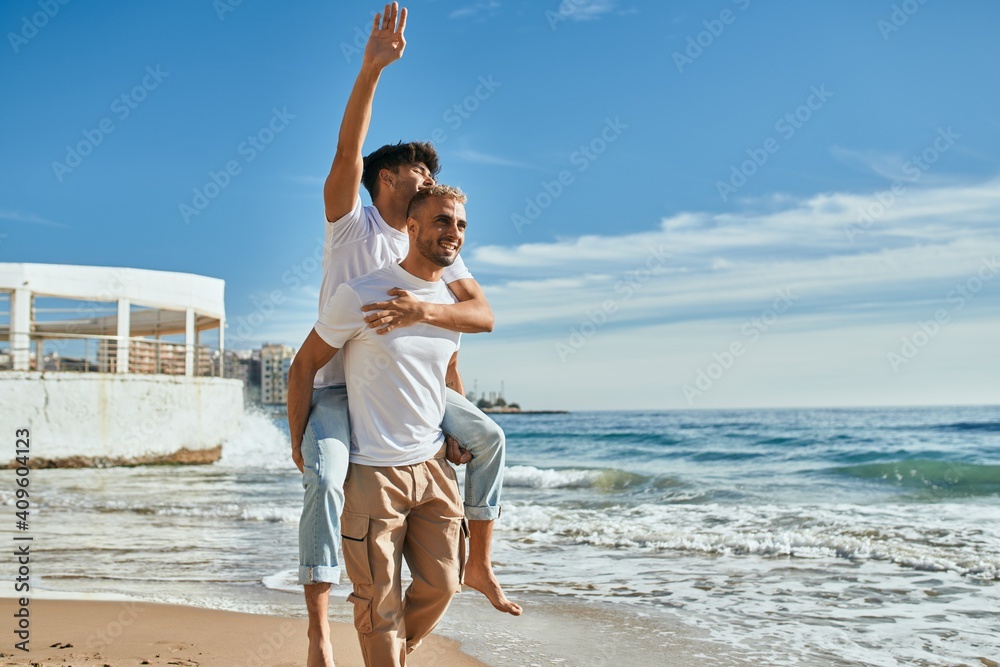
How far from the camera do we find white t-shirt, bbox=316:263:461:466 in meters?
3.15

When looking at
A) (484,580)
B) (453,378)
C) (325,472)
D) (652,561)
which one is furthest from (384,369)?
(652,561)

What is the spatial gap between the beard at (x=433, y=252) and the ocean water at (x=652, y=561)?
2331 mm

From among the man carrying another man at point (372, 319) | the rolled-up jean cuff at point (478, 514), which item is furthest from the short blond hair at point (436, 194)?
the rolled-up jean cuff at point (478, 514)

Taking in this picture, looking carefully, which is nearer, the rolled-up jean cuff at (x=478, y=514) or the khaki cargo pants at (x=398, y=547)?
the khaki cargo pants at (x=398, y=547)

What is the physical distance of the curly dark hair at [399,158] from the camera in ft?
11.7

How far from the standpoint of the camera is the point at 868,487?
15961 millimetres

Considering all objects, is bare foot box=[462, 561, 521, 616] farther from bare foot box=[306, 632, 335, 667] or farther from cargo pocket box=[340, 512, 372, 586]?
bare foot box=[306, 632, 335, 667]

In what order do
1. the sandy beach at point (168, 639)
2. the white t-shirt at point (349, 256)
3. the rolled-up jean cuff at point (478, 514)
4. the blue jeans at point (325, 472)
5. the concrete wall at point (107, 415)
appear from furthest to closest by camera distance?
the concrete wall at point (107, 415)
the sandy beach at point (168, 639)
the rolled-up jean cuff at point (478, 514)
the white t-shirt at point (349, 256)
the blue jeans at point (325, 472)

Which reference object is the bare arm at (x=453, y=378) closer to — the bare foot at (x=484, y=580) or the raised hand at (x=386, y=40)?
the bare foot at (x=484, y=580)

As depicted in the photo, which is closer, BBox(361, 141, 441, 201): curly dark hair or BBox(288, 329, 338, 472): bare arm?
BBox(288, 329, 338, 472): bare arm

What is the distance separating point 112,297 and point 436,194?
20881 mm

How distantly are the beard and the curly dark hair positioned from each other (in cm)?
54

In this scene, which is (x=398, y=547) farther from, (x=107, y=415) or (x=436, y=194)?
(x=107, y=415)

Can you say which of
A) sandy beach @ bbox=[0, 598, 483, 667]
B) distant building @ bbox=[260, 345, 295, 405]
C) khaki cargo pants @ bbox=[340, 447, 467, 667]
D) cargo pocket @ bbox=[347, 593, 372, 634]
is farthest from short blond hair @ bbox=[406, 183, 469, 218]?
distant building @ bbox=[260, 345, 295, 405]
